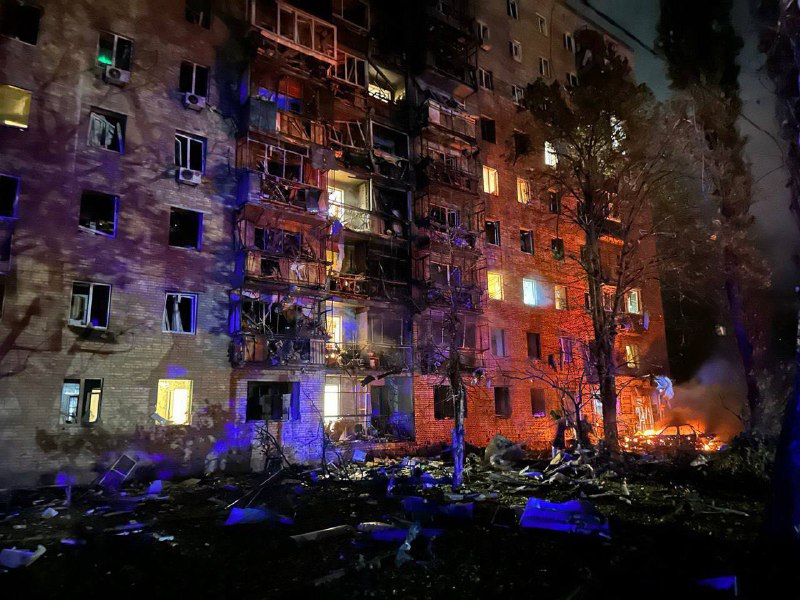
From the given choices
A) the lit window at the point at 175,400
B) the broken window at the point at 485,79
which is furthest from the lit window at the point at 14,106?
the broken window at the point at 485,79

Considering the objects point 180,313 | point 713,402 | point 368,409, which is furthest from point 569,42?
point 180,313

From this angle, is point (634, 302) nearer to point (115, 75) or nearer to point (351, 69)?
point (351, 69)

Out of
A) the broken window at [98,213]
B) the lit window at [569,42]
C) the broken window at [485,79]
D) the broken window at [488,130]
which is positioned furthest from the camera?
the lit window at [569,42]

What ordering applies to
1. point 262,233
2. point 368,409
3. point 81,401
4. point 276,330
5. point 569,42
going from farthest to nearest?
point 569,42, point 368,409, point 262,233, point 276,330, point 81,401

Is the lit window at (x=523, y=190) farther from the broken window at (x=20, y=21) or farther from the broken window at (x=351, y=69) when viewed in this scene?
the broken window at (x=20, y=21)

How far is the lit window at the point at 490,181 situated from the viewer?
27156 mm

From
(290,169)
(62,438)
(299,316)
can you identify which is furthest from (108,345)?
(290,169)

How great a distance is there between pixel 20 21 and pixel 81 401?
12.3 metres

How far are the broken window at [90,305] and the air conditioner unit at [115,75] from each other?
275 inches

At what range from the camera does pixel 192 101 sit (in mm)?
18531

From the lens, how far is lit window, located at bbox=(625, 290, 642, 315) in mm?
31469

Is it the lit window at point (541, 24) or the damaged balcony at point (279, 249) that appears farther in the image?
the lit window at point (541, 24)

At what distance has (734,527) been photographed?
Answer: 9531 mm

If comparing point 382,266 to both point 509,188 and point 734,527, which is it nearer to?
point 509,188
